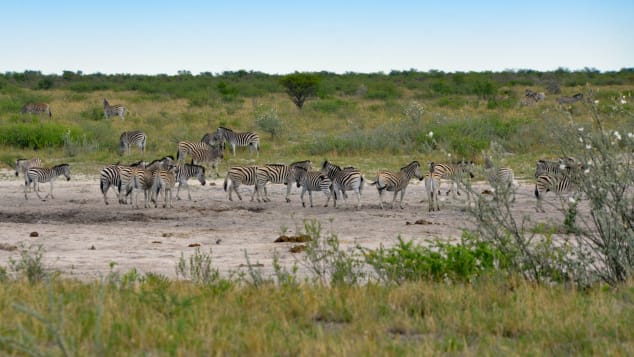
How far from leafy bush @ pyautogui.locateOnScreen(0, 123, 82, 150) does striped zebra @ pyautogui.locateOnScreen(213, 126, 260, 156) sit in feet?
12.5

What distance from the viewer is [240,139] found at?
24953mm

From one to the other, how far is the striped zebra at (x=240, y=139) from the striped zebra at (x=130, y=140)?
195cm

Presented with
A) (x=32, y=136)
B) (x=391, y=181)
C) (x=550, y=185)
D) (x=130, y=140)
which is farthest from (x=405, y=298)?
(x=32, y=136)

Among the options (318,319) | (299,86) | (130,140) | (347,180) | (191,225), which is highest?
(299,86)

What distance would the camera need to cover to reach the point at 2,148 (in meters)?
24.2

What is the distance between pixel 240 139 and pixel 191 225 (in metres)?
10.6

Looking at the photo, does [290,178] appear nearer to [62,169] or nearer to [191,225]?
[191,225]

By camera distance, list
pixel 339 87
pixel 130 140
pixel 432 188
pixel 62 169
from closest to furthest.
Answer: pixel 432 188, pixel 62 169, pixel 130 140, pixel 339 87

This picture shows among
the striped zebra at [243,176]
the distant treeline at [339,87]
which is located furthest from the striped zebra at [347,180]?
the distant treeline at [339,87]

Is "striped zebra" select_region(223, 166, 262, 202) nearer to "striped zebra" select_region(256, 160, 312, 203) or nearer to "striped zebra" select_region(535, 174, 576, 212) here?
"striped zebra" select_region(256, 160, 312, 203)

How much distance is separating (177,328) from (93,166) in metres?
16.4

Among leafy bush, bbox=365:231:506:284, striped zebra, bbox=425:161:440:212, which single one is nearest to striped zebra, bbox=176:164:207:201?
striped zebra, bbox=425:161:440:212

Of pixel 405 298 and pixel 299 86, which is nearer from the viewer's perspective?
pixel 405 298

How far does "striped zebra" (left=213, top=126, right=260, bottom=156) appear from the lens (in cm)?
2481
